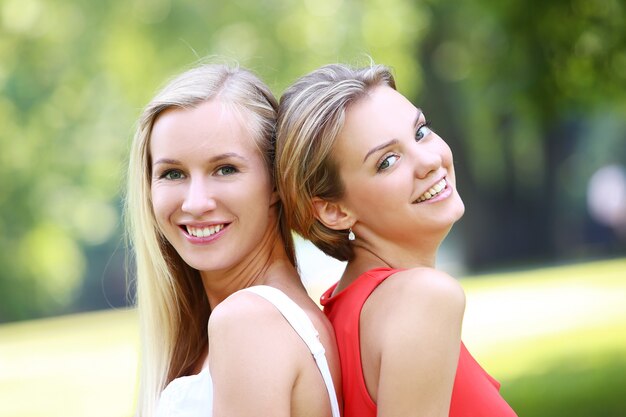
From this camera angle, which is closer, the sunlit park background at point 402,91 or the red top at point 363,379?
the red top at point 363,379

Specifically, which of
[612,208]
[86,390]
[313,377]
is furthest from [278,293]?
[612,208]

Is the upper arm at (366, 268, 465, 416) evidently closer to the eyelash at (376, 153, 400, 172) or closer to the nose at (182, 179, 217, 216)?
the eyelash at (376, 153, 400, 172)

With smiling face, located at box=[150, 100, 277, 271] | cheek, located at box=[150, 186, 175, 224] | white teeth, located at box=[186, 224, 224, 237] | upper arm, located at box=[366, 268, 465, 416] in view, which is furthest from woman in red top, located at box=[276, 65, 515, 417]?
cheek, located at box=[150, 186, 175, 224]

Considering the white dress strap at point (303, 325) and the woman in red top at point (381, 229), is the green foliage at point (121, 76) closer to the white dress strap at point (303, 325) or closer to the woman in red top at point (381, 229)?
the woman in red top at point (381, 229)

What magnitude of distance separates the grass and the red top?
4.82 ft

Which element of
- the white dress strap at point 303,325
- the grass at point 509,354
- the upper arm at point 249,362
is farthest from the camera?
the grass at point 509,354

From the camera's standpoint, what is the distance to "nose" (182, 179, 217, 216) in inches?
114

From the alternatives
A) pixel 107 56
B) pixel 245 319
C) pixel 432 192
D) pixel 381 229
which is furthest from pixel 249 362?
pixel 107 56

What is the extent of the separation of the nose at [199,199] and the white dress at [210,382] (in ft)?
1.01

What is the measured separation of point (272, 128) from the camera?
10.1 feet

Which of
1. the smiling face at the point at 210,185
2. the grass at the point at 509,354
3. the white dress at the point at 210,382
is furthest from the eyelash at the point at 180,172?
the grass at the point at 509,354

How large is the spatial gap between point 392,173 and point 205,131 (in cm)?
57

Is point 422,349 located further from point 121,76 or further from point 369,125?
point 121,76

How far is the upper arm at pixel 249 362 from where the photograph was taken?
254 cm
